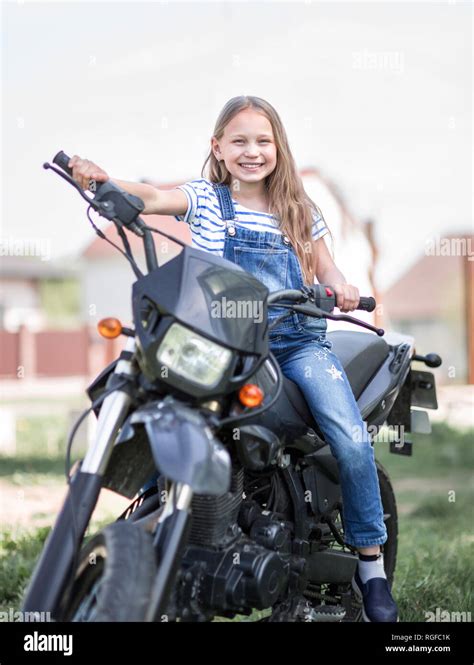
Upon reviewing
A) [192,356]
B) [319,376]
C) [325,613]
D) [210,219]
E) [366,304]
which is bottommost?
[325,613]

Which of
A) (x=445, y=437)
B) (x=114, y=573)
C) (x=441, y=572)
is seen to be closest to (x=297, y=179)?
(x=114, y=573)

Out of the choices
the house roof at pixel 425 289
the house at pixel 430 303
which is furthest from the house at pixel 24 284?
the house at pixel 430 303

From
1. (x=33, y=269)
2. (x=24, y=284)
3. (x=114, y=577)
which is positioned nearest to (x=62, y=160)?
(x=114, y=577)

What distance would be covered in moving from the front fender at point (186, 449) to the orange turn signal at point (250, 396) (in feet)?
0.57

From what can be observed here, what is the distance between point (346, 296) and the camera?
283 centimetres

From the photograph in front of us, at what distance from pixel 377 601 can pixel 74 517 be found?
3.85 ft

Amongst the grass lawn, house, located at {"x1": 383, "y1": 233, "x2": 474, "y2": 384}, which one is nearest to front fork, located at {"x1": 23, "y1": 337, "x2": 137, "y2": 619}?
the grass lawn

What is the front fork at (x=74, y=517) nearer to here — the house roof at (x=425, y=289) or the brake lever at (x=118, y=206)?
the brake lever at (x=118, y=206)

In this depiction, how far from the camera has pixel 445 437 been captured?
376 inches

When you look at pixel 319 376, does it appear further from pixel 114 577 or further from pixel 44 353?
pixel 44 353

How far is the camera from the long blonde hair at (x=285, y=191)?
3.09m

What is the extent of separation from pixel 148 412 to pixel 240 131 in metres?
Answer: 1.23
